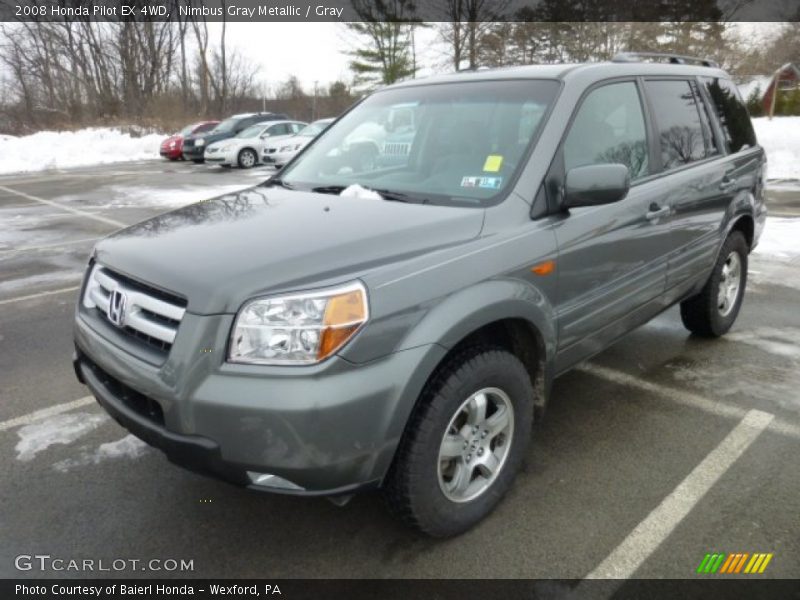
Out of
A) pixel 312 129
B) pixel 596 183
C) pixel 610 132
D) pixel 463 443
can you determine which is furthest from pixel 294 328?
pixel 312 129

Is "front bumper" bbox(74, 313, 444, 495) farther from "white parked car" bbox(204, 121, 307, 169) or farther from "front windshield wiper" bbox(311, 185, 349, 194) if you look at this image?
"white parked car" bbox(204, 121, 307, 169)

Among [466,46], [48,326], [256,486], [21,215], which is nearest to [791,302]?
[256,486]

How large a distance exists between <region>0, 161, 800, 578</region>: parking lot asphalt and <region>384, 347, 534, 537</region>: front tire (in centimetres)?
16

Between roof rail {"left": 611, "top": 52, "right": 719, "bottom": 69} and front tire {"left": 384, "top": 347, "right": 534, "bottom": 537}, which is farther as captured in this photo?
roof rail {"left": 611, "top": 52, "right": 719, "bottom": 69}

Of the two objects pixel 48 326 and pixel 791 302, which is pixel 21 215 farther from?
pixel 791 302

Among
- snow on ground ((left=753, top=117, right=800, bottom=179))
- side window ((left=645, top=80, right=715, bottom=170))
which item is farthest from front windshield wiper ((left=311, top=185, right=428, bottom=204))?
snow on ground ((left=753, top=117, right=800, bottom=179))

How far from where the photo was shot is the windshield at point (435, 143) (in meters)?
2.78

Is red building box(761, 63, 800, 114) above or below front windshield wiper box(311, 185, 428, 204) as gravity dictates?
above

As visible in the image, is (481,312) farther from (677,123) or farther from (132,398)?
(677,123)

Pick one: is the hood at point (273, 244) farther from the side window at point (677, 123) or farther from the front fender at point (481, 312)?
the side window at point (677, 123)

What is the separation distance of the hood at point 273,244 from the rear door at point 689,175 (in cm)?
165

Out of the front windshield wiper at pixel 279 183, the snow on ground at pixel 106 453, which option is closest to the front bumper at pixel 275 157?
the front windshield wiper at pixel 279 183

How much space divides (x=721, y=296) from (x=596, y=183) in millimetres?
2488

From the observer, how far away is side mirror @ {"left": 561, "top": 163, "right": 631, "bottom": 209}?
2.55 meters
